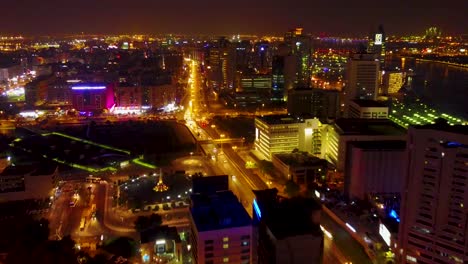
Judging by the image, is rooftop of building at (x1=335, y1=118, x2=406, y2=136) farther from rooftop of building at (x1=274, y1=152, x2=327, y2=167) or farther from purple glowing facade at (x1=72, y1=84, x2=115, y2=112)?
purple glowing facade at (x1=72, y1=84, x2=115, y2=112)

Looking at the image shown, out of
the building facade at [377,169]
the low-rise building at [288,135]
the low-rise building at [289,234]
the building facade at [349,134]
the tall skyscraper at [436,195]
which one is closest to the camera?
the low-rise building at [289,234]

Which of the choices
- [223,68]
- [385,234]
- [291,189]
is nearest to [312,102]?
[291,189]

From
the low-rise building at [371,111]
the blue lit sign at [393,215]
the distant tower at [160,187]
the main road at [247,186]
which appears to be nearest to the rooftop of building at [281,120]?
the main road at [247,186]

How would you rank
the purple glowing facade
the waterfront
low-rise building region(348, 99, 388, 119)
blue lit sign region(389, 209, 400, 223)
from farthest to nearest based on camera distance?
the waterfront < the purple glowing facade < low-rise building region(348, 99, 388, 119) < blue lit sign region(389, 209, 400, 223)

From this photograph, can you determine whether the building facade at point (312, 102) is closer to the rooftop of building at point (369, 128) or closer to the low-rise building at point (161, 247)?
the rooftop of building at point (369, 128)

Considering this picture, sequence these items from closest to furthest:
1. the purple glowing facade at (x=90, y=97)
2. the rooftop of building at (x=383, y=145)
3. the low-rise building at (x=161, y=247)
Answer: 1. the low-rise building at (x=161, y=247)
2. the rooftop of building at (x=383, y=145)
3. the purple glowing facade at (x=90, y=97)

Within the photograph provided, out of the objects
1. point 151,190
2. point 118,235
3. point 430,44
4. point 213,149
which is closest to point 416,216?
point 118,235

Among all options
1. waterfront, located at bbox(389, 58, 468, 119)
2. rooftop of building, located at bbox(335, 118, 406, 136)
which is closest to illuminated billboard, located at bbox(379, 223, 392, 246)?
rooftop of building, located at bbox(335, 118, 406, 136)

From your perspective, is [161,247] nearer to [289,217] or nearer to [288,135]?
[289,217]
